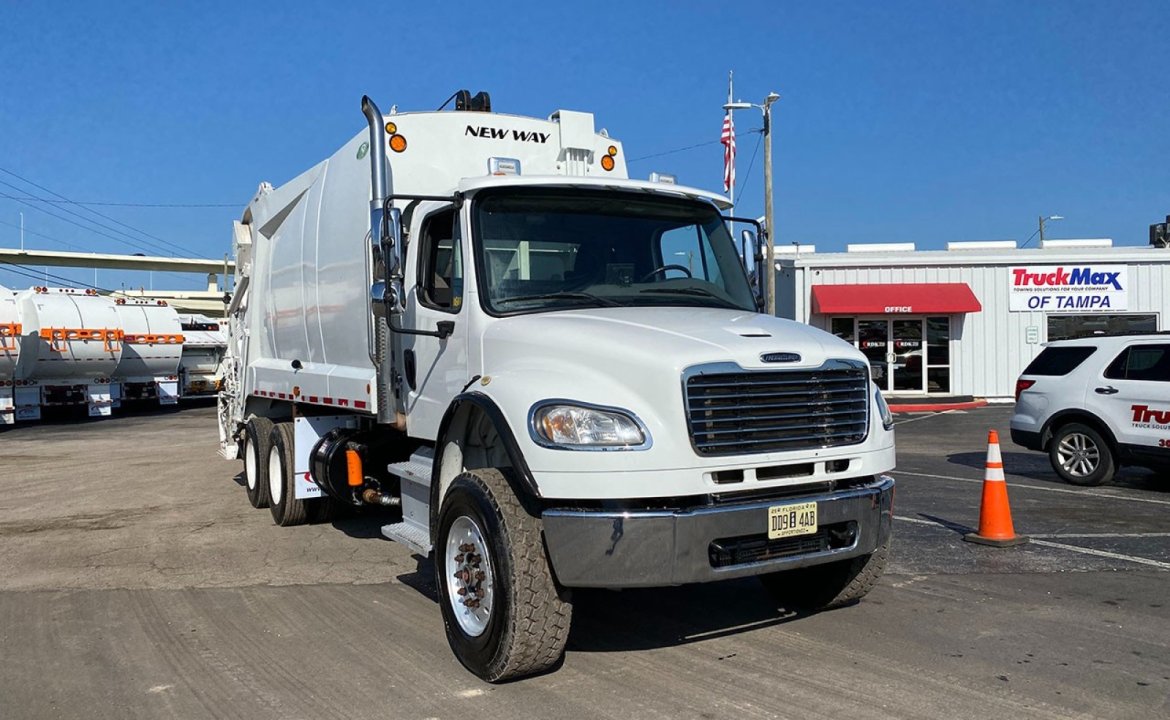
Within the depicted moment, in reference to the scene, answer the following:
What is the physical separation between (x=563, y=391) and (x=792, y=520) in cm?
129

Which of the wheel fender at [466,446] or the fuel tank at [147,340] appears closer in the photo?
the wheel fender at [466,446]

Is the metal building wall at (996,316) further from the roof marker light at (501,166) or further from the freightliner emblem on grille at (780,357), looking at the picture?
the freightliner emblem on grille at (780,357)

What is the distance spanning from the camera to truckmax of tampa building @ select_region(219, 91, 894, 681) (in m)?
4.46

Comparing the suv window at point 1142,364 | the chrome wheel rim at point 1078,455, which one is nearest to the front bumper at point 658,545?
the suv window at point 1142,364

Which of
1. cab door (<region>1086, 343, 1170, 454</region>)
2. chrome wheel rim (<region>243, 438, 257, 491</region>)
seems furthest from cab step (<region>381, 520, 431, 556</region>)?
cab door (<region>1086, 343, 1170, 454</region>)

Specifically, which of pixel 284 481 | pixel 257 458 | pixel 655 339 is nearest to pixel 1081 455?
pixel 655 339

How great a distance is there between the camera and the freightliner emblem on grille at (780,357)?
4699mm

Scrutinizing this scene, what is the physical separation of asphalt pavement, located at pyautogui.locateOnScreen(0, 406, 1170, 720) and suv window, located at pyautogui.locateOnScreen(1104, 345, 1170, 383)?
186 centimetres

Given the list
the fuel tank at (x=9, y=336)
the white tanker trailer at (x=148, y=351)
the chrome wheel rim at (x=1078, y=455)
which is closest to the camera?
the chrome wheel rim at (x=1078, y=455)

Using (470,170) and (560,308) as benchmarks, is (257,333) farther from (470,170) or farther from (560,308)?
(560,308)

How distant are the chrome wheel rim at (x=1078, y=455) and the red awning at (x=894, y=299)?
15250mm

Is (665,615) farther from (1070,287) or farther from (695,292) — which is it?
(1070,287)

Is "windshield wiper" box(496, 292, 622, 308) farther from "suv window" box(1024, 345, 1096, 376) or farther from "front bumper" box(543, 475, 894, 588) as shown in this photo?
"suv window" box(1024, 345, 1096, 376)

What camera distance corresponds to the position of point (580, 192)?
5973 millimetres
